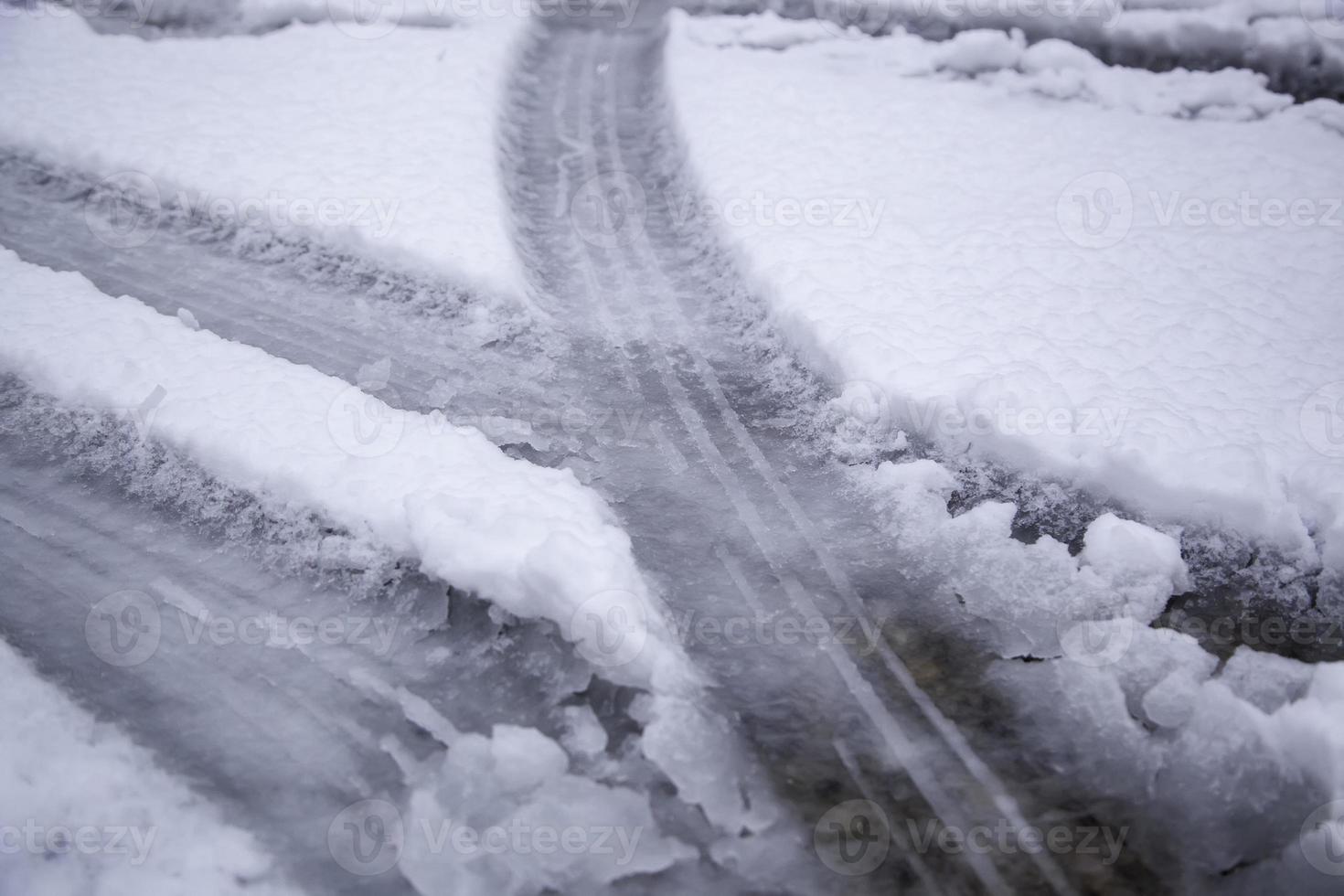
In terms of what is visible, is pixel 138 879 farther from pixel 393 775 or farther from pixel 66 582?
pixel 66 582

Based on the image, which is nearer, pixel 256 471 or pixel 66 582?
pixel 66 582

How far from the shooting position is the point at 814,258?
27.7 feet

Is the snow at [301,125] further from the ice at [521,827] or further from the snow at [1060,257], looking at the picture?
the ice at [521,827]

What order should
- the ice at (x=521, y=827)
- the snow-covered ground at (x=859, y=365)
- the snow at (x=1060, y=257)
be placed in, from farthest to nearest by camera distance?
the snow at (x=1060, y=257) → the snow-covered ground at (x=859, y=365) → the ice at (x=521, y=827)

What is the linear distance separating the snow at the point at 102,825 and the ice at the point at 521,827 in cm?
75

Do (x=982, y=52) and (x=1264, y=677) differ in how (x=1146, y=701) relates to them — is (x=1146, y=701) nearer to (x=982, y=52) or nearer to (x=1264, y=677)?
(x=1264, y=677)

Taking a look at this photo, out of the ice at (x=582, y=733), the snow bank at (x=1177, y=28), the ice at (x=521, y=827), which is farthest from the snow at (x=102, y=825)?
the snow bank at (x=1177, y=28)

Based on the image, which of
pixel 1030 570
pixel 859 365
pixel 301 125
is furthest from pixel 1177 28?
pixel 301 125

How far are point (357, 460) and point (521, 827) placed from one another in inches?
123

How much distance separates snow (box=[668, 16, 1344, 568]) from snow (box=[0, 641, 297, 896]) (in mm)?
5116

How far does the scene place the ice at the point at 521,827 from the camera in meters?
3.84

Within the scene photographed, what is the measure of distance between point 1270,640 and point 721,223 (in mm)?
6595

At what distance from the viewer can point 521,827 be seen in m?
3.98

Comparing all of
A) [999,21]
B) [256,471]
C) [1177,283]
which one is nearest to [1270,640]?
[1177,283]
